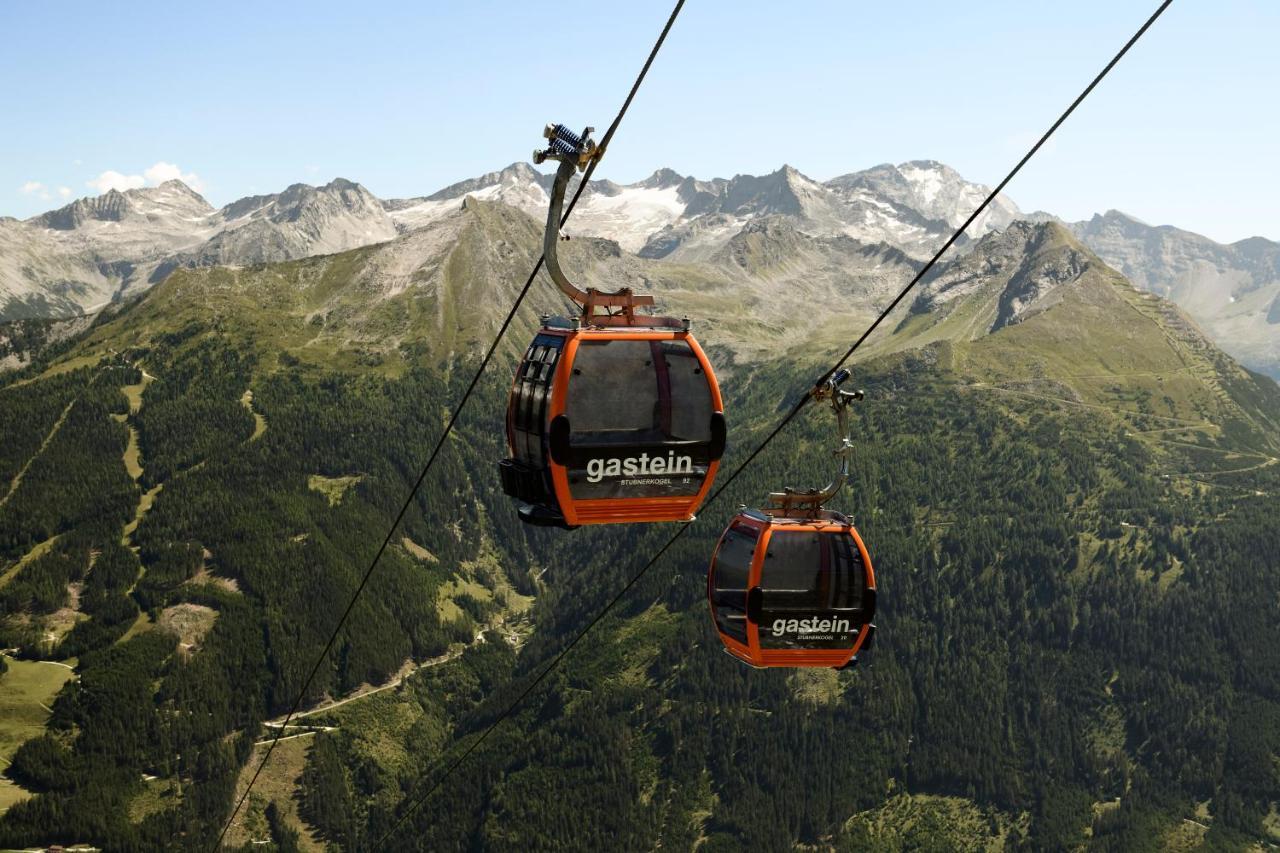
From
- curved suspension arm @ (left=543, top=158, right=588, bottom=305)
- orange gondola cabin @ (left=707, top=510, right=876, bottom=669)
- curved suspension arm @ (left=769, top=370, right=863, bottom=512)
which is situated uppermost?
curved suspension arm @ (left=543, top=158, right=588, bottom=305)

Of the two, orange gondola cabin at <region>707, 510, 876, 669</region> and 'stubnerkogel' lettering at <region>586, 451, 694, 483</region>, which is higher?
'stubnerkogel' lettering at <region>586, 451, 694, 483</region>

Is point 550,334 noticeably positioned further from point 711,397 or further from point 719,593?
point 719,593

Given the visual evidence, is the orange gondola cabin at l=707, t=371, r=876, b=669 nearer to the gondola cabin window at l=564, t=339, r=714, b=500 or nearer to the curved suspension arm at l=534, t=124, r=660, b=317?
the gondola cabin window at l=564, t=339, r=714, b=500

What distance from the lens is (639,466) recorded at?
1188 inches

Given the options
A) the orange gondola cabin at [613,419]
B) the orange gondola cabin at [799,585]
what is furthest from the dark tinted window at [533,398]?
the orange gondola cabin at [799,585]

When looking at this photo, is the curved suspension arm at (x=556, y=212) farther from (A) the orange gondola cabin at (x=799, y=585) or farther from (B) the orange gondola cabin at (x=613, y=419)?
(A) the orange gondola cabin at (x=799, y=585)

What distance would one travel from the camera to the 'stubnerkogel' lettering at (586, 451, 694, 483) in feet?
97.7

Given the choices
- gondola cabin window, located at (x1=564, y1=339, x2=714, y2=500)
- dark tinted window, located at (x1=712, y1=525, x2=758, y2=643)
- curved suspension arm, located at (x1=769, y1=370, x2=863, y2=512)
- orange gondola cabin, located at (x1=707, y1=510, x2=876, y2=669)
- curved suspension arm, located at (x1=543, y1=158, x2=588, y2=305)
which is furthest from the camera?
dark tinted window, located at (x1=712, y1=525, x2=758, y2=643)

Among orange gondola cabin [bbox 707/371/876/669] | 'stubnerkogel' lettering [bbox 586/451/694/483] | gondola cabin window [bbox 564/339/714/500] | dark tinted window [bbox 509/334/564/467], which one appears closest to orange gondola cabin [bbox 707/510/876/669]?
orange gondola cabin [bbox 707/371/876/669]

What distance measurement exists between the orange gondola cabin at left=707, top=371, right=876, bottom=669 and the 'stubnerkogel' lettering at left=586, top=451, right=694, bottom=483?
5484 millimetres

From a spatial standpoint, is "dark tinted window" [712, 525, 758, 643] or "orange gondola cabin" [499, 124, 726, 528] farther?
"dark tinted window" [712, 525, 758, 643]

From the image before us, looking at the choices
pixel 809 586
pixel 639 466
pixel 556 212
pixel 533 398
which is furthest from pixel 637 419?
pixel 809 586

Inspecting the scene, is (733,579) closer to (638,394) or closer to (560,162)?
(638,394)

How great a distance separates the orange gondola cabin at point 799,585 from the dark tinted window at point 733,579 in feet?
0.09
